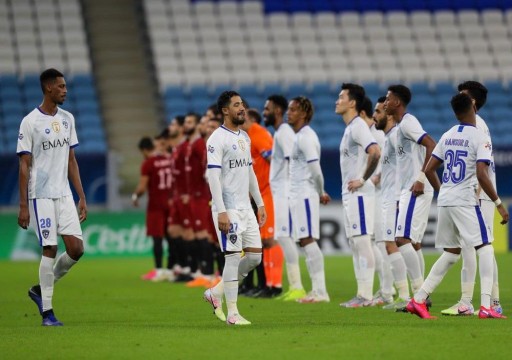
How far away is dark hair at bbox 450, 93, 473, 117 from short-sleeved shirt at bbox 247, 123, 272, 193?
177 inches

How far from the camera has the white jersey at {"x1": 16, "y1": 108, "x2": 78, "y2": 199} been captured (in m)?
10.3

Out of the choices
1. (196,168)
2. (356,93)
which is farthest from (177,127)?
(356,93)

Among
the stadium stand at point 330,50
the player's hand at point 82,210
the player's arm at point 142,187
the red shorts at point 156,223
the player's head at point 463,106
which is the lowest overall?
the red shorts at point 156,223

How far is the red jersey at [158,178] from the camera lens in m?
18.4

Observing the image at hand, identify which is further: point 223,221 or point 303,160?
point 303,160

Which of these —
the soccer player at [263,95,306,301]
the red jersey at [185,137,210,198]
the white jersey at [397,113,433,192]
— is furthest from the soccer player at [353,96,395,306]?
the red jersey at [185,137,210,198]

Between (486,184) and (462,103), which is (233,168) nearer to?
(462,103)

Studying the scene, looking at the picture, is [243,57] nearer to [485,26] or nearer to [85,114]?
[85,114]

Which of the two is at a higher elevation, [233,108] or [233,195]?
[233,108]

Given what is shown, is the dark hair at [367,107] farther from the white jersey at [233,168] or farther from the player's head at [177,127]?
the player's head at [177,127]

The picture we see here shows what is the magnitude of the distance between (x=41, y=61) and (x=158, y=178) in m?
12.1

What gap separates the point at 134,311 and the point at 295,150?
2831 mm

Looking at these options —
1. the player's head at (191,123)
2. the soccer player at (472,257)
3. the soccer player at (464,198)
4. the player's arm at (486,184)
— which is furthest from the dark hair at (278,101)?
the player's arm at (486,184)

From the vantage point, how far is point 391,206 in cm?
1168
